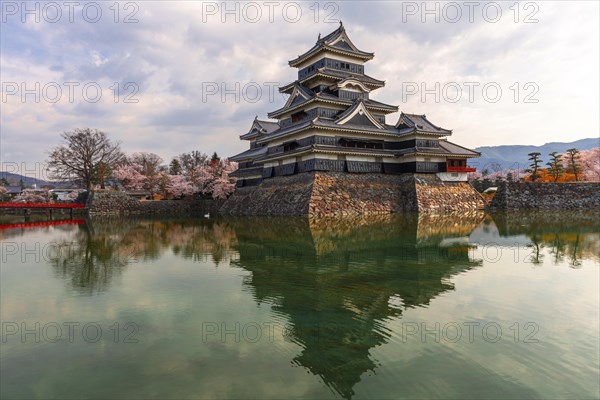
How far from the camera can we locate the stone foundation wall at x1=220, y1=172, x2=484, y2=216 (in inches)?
1141

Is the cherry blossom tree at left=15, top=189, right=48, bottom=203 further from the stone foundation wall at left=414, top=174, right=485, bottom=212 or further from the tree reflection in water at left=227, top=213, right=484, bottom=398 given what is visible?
the tree reflection in water at left=227, top=213, right=484, bottom=398

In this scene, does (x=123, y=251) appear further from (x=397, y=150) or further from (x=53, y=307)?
(x=397, y=150)

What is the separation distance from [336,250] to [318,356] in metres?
8.25

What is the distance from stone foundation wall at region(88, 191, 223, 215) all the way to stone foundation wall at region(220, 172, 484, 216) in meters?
14.8

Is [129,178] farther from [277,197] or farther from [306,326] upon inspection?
[306,326]

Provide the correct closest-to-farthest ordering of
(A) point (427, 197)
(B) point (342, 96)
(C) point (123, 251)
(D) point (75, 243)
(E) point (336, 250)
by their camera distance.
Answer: (E) point (336, 250) < (C) point (123, 251) < (D) point (75, 243) < (A) point (427, 197) < (B) point (342, 96)

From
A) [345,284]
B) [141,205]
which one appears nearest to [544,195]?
[345,284]

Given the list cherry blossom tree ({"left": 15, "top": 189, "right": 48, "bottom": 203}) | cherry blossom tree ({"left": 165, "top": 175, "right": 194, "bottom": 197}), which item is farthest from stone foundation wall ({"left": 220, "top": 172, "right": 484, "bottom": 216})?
cherry blossom tree ({"left": 15, "top": 189, "right": 48, "bottom": 203})

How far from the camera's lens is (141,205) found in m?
46.7

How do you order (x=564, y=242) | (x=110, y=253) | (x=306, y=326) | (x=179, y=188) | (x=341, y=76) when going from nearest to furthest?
(x=306, y=326)
(x=110, y=253)
(x=564, y=242)
(x=341, y=76)
(x=179, y=188)

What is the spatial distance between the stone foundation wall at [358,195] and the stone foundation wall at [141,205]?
1477 cm

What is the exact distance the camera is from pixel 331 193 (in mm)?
29375

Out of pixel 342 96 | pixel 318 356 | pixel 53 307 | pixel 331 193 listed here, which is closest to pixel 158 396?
pixel 318 356

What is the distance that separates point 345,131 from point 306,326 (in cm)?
2669
